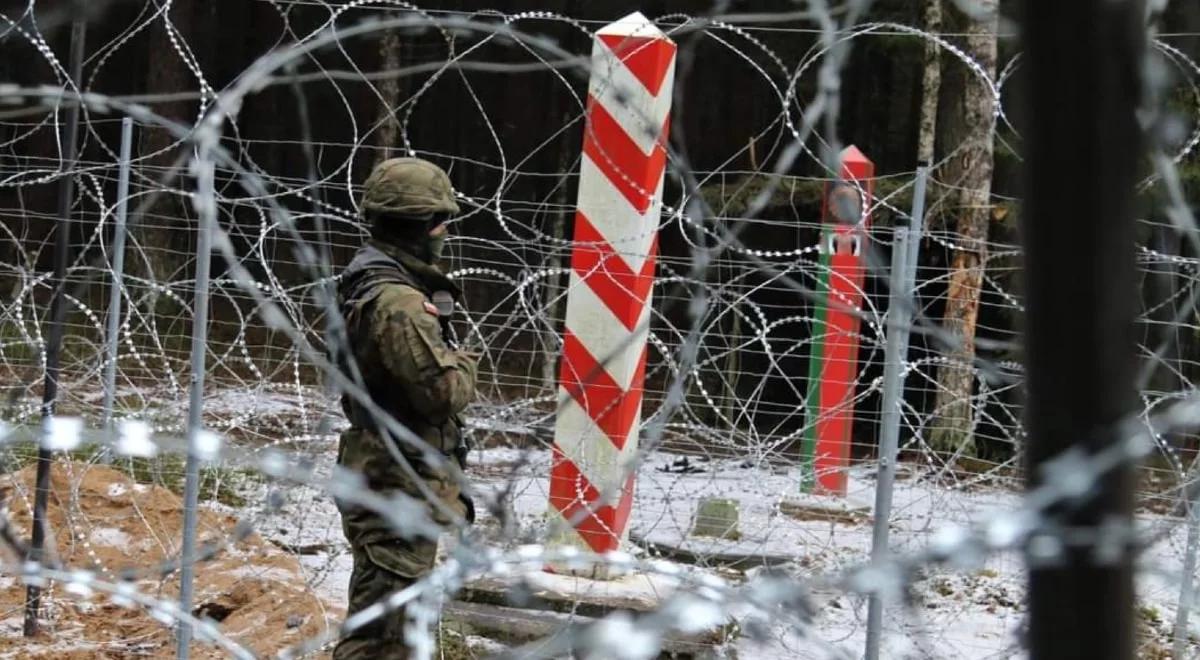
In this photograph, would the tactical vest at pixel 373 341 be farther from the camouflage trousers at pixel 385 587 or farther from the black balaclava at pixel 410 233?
the camouflage trousers at pixel 385 587

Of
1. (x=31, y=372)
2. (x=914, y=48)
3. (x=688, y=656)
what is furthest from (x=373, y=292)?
(x=914, y=48)

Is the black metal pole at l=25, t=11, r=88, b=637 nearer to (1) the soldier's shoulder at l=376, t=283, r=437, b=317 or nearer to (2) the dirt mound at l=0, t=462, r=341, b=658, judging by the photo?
(2) the dirt mound at l=0, t=462, r=341, b=658

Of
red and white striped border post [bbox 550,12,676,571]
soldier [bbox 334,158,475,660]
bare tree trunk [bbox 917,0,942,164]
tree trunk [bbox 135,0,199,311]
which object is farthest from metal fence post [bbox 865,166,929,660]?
tree trunk [bbox 135,0,199,311]

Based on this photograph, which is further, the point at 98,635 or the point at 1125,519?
the point at 98,635

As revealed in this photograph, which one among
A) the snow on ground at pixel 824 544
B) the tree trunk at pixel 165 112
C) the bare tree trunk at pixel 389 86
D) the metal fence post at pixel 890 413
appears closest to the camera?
the metal fence post at pixel 890 413

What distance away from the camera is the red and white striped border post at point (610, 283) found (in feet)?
16.2

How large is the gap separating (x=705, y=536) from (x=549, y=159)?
1056 centimetres

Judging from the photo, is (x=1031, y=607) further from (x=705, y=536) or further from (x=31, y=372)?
(x=31, y=372)

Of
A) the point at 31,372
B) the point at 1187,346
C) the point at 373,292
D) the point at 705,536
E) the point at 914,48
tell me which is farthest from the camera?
the point at 914,48

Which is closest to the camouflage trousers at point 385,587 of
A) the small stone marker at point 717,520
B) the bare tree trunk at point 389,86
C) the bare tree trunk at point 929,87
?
the small stone marker at point 717,520

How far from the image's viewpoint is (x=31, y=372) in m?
8.09

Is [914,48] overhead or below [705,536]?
overhead

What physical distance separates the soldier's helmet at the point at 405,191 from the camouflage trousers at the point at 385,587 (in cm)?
87

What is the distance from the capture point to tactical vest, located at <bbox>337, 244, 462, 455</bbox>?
3721 millimetres
